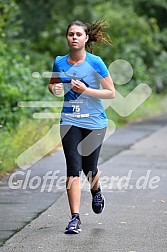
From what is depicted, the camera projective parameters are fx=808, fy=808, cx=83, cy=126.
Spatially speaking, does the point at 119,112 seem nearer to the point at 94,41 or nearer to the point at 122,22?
the point at 122,22

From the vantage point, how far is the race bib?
7.94 m

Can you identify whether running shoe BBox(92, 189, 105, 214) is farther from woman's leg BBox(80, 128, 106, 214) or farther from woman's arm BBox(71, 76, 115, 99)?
woman's arm BBox(71, 76, 115, 99)

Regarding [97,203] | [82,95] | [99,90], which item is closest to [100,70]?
[99,90]

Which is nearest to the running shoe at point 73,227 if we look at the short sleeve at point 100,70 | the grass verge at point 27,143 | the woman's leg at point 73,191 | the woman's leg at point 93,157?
the woman's leg at point 73,191

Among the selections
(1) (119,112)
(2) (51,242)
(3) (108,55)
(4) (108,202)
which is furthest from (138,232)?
(3) (108,55)

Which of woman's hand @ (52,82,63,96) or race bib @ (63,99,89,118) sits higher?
woman's hand @ (52,82,63,96)

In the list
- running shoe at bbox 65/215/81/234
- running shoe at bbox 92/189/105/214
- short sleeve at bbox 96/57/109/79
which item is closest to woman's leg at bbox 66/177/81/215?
running shoe at bbox 65/215/81/234

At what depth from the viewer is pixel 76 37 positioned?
7.96m

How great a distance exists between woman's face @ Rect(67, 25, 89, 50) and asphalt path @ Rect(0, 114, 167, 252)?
1826 mm

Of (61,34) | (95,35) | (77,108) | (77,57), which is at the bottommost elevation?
(77,108)

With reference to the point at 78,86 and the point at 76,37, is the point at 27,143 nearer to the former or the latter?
the point at 76,37

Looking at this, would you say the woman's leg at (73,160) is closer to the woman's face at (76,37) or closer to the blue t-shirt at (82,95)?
the blue t-shirt at (82,95)

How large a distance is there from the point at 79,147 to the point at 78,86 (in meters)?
0.65

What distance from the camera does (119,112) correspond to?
83.8 feet
